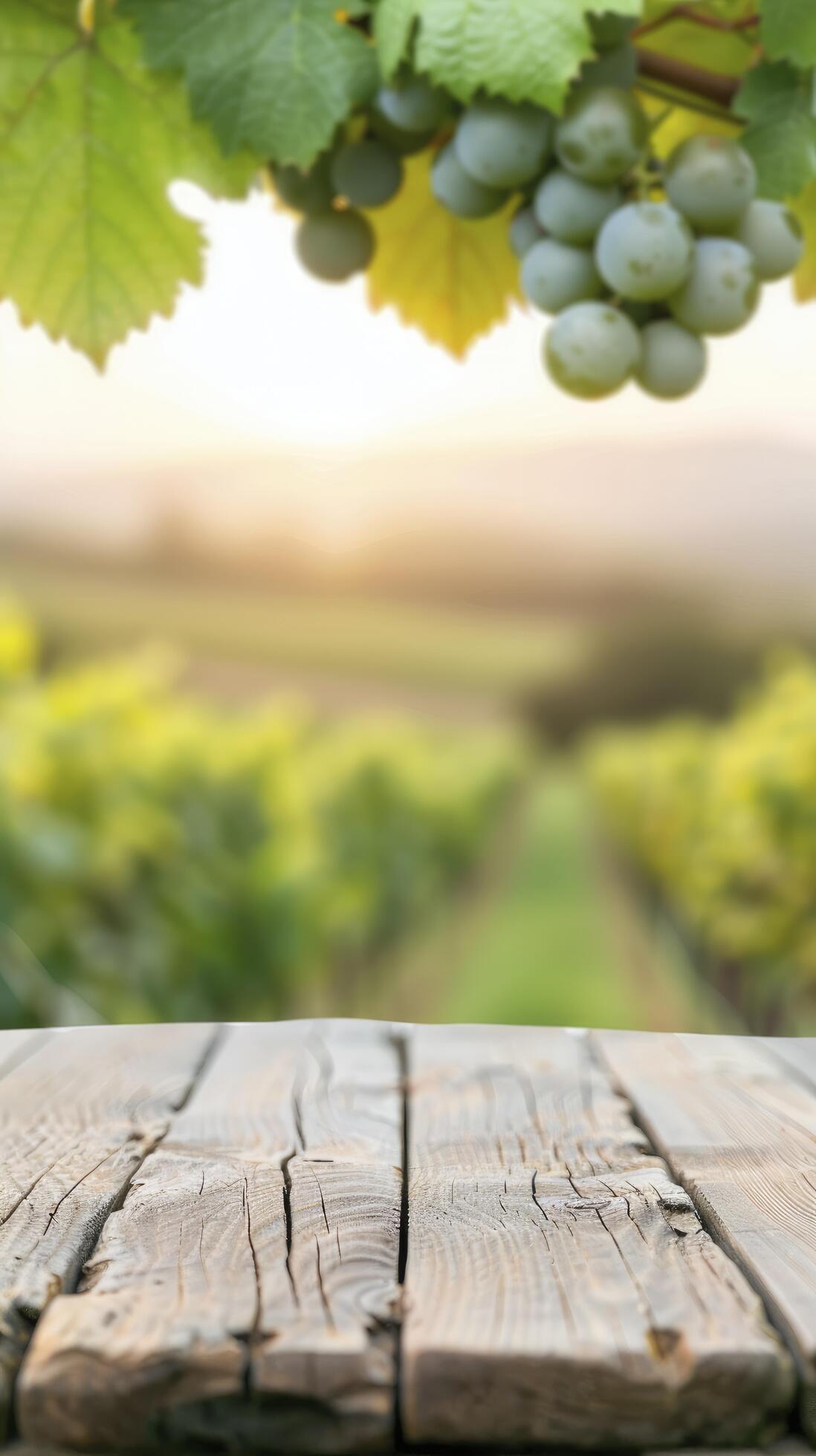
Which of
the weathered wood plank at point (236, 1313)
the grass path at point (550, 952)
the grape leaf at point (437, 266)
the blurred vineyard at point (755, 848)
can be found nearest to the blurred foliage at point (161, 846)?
the blurred vineyard at point (755, 848)

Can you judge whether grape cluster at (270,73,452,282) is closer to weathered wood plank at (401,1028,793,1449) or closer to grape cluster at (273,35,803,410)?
grape cluster at (273,35,803,410)

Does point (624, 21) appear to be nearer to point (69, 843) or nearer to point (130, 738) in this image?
point (69, 843)

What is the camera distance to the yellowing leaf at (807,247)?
478 mm

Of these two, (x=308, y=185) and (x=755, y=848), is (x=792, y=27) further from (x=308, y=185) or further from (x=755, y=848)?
(x=755, y=848)

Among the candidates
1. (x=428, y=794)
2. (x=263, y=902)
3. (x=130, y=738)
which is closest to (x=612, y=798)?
(x=428, y=794)

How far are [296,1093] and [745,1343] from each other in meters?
0.40

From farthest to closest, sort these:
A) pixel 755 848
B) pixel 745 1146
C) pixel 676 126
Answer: pixel 755 848 → pixel 745 1146 → pixel 676 126

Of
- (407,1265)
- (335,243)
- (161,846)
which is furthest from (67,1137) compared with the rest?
(161,846)

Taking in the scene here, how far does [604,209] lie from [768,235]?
0.06 meters

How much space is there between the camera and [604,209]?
1.34 ft

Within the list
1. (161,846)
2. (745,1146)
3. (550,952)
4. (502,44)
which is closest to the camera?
(502,44)

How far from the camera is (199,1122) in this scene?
65 centimetres

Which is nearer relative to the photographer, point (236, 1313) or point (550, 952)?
point (236, 1313)

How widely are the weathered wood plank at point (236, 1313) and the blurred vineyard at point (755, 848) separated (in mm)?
2334
